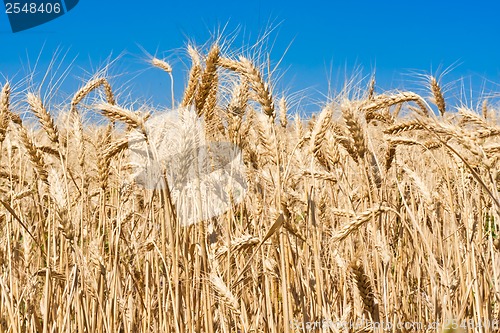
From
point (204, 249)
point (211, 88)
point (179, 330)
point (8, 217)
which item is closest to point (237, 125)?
point (211, 88)

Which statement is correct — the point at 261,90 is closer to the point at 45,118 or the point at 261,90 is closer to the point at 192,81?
the point at 192,81

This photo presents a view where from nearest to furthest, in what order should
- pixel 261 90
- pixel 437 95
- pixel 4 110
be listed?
pixel 261 90, pixel 4 110, pixel 437 95

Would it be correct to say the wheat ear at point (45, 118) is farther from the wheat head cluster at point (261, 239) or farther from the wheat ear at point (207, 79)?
the wheat ear at point (207, 79)

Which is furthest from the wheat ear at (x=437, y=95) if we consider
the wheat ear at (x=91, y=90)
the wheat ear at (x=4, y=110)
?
the wheat ear at (x=4, y=110)

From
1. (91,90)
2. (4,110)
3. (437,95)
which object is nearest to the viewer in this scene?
(4,110)

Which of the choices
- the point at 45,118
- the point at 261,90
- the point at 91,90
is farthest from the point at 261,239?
the point at 91,90

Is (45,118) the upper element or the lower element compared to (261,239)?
upper

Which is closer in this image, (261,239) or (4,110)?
(261,239)

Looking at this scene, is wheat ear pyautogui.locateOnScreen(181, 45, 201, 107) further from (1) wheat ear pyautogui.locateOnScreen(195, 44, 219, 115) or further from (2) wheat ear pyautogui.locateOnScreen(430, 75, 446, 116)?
(2) wheat ear pyautogui.locateOnScreen(430, 75, 446, 116)

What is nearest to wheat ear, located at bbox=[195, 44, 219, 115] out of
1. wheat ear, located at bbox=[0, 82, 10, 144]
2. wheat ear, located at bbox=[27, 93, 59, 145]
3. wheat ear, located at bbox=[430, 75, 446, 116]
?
wheat ear, located at bbox=[27, 93, 59, 145]

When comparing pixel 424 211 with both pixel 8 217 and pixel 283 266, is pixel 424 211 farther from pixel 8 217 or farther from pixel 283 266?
pixel 8 217

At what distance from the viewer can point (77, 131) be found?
9.22ft

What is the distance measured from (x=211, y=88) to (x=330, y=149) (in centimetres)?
69

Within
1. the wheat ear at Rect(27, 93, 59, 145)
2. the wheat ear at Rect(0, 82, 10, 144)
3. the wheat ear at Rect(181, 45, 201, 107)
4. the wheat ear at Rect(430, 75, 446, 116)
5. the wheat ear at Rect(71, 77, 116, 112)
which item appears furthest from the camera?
the wheat ear at Rect(430, 75, 446, 116)
